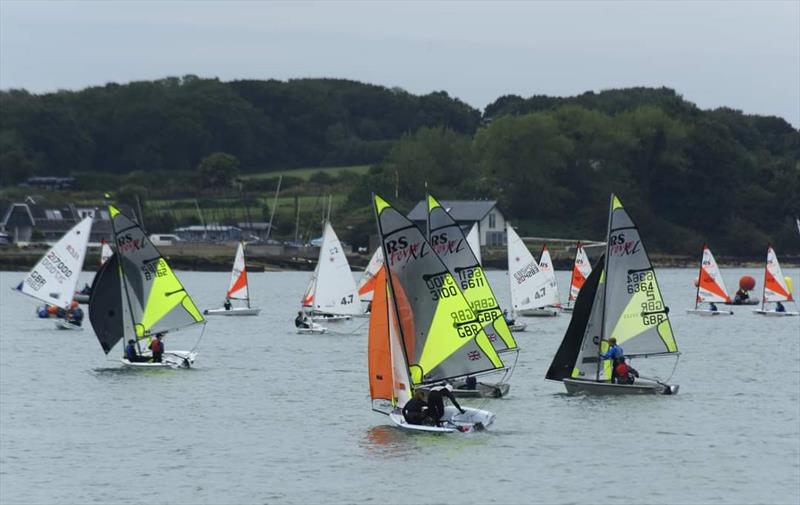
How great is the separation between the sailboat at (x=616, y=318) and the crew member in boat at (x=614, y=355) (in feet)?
1.15

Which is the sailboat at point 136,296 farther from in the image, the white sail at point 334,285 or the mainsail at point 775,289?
the mainsail at point 775,289

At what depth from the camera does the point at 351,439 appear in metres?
36.0

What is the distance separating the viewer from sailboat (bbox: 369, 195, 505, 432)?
3450 centimetres

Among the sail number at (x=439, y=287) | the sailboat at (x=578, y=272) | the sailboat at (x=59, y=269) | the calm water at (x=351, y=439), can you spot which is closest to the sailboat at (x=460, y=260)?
the calm water at (x=351, y=439)

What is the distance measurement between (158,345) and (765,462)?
21.7m

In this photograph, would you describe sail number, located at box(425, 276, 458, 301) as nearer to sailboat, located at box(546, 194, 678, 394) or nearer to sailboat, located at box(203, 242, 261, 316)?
sailboat, located at box(546, 194, 678, 394)

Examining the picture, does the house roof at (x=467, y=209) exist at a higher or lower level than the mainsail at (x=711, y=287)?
higher

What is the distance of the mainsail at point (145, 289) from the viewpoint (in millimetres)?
49938

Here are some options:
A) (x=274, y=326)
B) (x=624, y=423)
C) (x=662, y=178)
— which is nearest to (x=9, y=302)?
(x=274, y=326)

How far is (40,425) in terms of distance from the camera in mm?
39594

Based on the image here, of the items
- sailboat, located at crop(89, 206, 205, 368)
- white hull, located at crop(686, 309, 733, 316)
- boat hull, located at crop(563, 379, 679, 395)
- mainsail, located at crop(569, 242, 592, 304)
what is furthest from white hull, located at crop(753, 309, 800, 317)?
boat hull, located at crop(563, 379, 679, 395)

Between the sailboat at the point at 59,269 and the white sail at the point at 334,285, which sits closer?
the sailboat at the point at 59,269

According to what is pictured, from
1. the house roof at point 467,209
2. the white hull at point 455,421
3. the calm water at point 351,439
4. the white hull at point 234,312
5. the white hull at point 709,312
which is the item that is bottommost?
the calm water at point 351,439

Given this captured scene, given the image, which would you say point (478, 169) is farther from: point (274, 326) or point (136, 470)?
point (136, 470)
